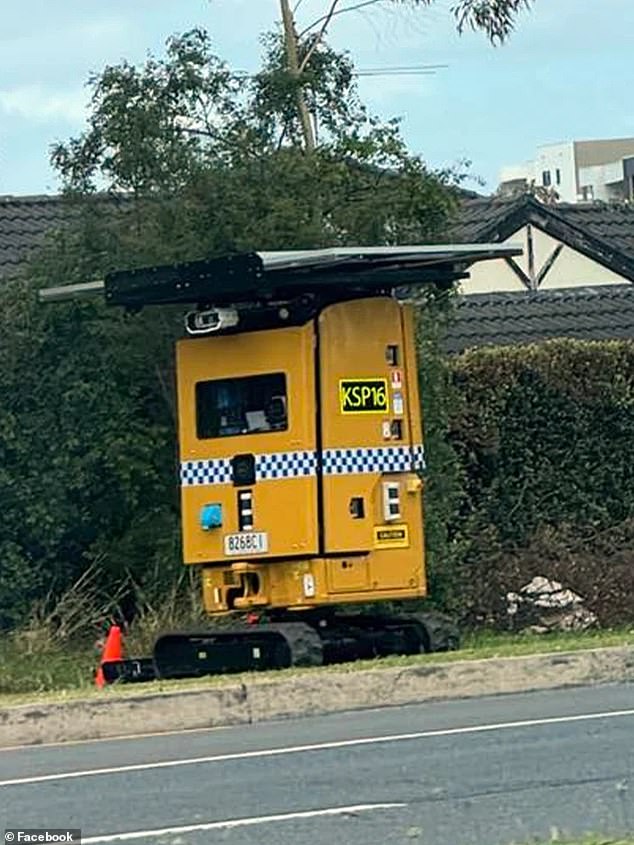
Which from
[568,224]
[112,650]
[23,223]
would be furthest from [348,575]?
[568,224]

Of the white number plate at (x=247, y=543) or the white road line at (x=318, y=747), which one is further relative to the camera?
the white number plate at (x=247, y=543)

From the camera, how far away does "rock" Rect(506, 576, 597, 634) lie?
18.6 meters

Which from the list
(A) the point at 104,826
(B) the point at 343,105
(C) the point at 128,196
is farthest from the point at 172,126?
(A) the point at 104,826

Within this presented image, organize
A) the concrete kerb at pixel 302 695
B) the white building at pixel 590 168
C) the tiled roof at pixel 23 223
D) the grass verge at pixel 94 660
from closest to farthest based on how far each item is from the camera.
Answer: the concrete kerb at pixel 302 695, the grass verge at pixel 94 660, the tiled roof at pixel 23 223, the white building at pixel 590 168

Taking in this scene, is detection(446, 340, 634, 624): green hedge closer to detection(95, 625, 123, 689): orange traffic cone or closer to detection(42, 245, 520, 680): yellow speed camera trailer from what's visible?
detection(42, 245, 520, 680): yellow speed camera trailer

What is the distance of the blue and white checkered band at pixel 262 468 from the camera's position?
607 inches

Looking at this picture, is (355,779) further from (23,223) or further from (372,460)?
(23,223)

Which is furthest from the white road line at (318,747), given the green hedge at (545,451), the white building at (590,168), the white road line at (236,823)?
the white building at (590,168)

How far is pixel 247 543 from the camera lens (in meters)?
15.6

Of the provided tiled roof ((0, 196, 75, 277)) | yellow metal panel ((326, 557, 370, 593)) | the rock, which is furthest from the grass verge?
tiled roof ((0, 196, 75, 277))

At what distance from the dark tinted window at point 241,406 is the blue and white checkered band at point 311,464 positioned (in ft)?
0.77

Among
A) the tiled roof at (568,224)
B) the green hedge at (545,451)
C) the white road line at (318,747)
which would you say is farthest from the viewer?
the tiled roof at (568,224)

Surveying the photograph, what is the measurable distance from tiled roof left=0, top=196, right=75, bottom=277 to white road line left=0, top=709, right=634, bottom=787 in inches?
426

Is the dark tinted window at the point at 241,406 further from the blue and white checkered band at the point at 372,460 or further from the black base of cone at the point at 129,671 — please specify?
the black base of cone at the point at 129,671
